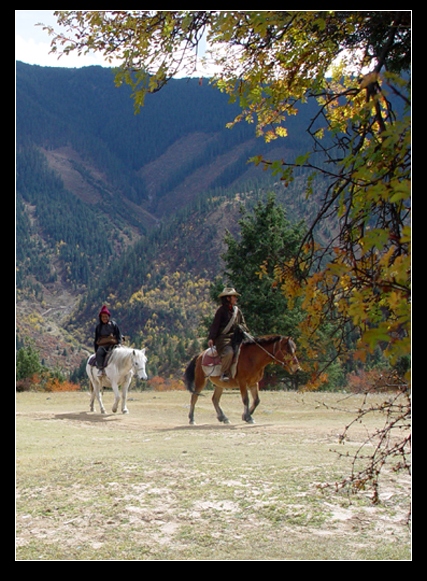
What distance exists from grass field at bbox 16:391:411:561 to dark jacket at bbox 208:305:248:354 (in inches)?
89.6

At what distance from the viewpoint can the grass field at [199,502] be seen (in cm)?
577

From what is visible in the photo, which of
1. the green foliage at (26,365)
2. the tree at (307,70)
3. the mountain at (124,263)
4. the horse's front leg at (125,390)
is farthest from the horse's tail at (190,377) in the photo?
the mountain at (124,263)

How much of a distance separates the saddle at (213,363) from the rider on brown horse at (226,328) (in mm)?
77

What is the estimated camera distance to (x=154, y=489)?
7.38 metres

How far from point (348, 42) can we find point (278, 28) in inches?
32.0

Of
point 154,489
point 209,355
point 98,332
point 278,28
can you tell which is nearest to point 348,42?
point 278,28

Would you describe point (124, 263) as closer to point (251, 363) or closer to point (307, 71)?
point (251, 363)

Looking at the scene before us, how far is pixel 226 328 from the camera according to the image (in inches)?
527

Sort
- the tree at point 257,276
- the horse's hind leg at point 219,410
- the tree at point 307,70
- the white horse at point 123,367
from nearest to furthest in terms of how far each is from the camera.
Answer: the tree at point 307,70 < the horse's hind leg at point 219,410 < the white horse at point 123,367 < the tree at point 257,276

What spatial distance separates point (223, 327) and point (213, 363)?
0.80 meters

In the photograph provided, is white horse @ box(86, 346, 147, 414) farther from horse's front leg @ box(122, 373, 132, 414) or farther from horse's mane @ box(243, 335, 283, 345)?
horse's mane @ box(243, 335, 283, 345)

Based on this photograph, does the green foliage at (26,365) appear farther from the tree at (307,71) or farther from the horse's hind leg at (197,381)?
the tree at (307,71)

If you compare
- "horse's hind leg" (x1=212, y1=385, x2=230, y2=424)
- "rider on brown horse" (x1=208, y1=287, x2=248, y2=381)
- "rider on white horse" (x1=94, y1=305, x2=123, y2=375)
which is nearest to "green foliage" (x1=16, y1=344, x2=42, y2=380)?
"rider on white horse" (x1=94, y1=305, x2=123, y2=375)

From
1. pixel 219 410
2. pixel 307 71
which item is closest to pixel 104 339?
pixel 219 410
